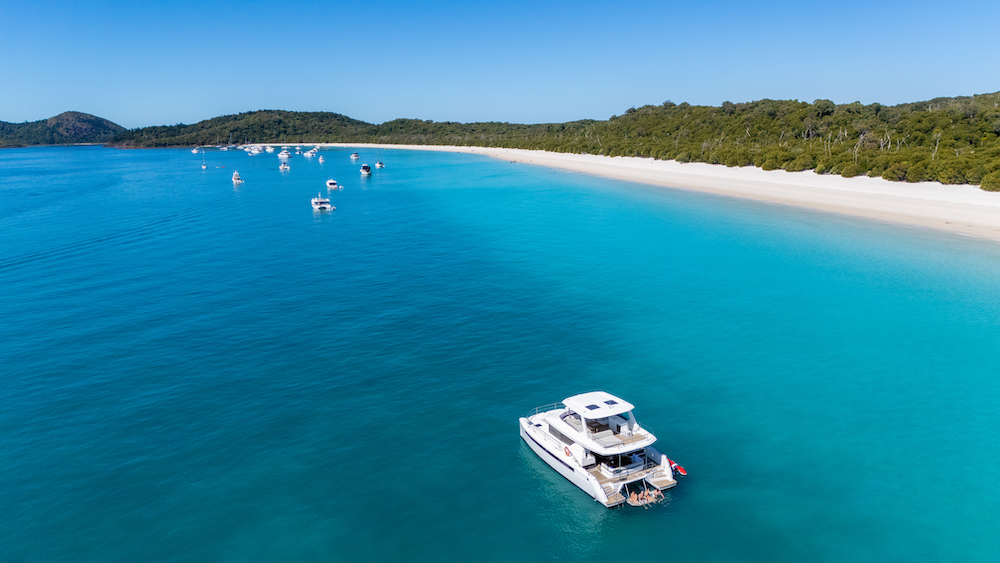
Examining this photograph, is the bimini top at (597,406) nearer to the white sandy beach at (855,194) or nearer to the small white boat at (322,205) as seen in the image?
the white sandy beach at (855,194)

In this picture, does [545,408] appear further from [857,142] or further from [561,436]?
[857,142]

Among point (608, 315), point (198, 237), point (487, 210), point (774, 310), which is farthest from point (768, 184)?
point (198, 237)

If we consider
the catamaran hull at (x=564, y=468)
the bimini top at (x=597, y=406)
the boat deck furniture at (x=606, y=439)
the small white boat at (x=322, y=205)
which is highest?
the small white boat at (x=322, y=205)

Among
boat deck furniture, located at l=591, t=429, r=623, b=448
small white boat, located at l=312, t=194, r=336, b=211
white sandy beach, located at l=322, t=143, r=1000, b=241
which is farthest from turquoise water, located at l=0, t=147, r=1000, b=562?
small white boat, located at l=312, t=194, r=336, b=211

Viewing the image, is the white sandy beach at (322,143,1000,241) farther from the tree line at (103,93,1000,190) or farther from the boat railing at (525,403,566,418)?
the boat railing at (525,403,566,418)

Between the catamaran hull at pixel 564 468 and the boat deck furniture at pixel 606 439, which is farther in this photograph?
the boat deck furniture at pixel 606 439

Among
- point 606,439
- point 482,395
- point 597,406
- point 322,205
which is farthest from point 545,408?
point 322,205

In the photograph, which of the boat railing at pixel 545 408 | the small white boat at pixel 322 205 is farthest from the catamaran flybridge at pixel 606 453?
the small white boat at pixel 322 205
